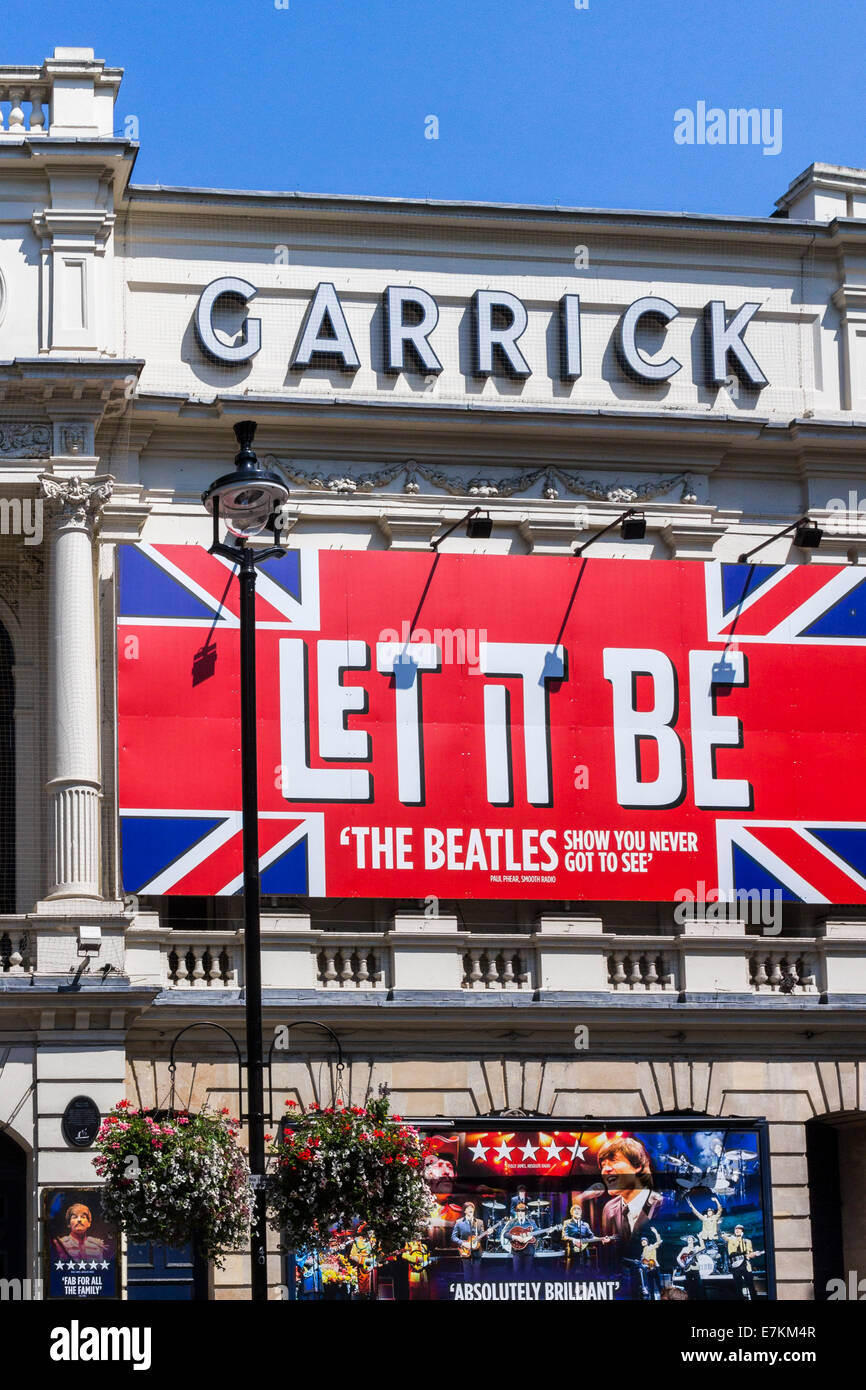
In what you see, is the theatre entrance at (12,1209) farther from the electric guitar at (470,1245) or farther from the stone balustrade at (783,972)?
the stone balustrade at (783,972)

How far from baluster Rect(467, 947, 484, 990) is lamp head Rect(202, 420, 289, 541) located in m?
11.1

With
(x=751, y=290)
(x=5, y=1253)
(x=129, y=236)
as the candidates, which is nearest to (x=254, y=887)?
(x=5, y=1253)

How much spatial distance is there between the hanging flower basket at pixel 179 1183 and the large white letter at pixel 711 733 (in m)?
11.6

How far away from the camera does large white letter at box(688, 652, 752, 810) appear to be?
3581 cm

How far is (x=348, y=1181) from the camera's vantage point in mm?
26266

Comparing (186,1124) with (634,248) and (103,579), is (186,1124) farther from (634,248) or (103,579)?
(634,248)

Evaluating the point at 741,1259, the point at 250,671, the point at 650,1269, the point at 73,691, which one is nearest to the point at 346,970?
the point at 73,691

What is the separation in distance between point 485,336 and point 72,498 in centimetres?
698

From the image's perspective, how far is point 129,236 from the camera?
3597cm

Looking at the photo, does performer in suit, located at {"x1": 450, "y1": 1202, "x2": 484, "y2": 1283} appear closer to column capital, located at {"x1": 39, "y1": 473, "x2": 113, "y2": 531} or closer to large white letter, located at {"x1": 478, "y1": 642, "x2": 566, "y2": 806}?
large white letter, located at {"x1": 478, "y1": 642, "x2": 566, "y2": 806}

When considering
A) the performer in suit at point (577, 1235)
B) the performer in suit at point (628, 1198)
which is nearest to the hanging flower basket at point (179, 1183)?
the performer in suit at point (577, 1235)

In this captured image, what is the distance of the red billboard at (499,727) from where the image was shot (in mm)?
34250

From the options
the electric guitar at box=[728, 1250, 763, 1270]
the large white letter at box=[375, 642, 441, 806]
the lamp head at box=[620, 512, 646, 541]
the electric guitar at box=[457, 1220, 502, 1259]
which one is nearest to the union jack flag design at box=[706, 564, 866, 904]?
the lamp head at box=[620, 512, 646, 541]
